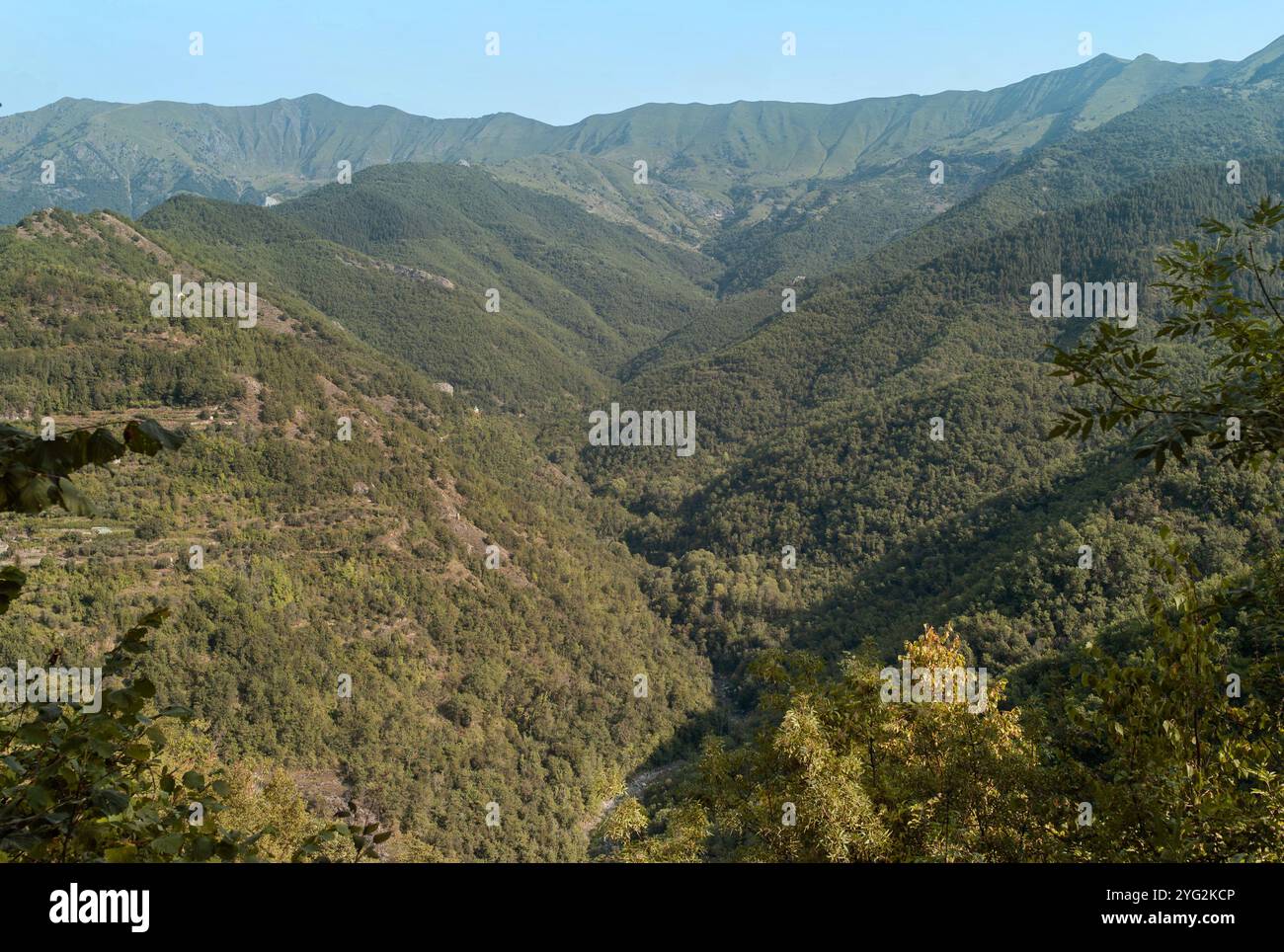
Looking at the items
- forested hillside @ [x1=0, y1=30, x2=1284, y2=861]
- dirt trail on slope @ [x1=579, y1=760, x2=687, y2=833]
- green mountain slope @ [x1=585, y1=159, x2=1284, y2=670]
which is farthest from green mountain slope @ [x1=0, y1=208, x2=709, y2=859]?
green mountain slope @ [x1=585, y1=159, x2=1284, y2=670]

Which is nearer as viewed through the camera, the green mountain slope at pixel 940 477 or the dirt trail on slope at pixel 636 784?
the green mountain slope at pixel 940 477

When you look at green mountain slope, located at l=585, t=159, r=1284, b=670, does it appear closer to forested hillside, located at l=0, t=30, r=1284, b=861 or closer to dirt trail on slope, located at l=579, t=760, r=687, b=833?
forested hillside, located at l=0, t=30, r=1284, b=861

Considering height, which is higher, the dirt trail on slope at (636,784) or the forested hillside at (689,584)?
the forested hillside at (689,584)

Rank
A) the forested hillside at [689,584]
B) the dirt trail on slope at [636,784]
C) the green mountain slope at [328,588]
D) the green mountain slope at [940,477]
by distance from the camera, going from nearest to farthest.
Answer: the forested hillside at [689,584]
the green mountain slope at [328,588]
the green mountain slope at [940,477]
the dirt trail on slope at [636,784]

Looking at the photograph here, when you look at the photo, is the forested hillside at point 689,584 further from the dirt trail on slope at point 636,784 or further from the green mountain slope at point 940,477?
the green mountain slope at point 940,477

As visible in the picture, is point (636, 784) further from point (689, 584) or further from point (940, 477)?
point (940, 477)

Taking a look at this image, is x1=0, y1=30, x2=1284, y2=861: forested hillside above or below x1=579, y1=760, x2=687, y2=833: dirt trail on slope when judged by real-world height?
above

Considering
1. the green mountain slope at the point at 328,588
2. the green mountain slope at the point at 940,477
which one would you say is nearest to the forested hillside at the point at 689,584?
the green mountain slope at the point at 328,588

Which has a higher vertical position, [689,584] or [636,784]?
[689,584]

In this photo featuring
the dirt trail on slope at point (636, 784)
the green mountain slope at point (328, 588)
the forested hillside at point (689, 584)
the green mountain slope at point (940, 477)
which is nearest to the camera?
the forested hillside at point (689, 584)

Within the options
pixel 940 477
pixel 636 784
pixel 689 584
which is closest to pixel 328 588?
pixel 636 784
